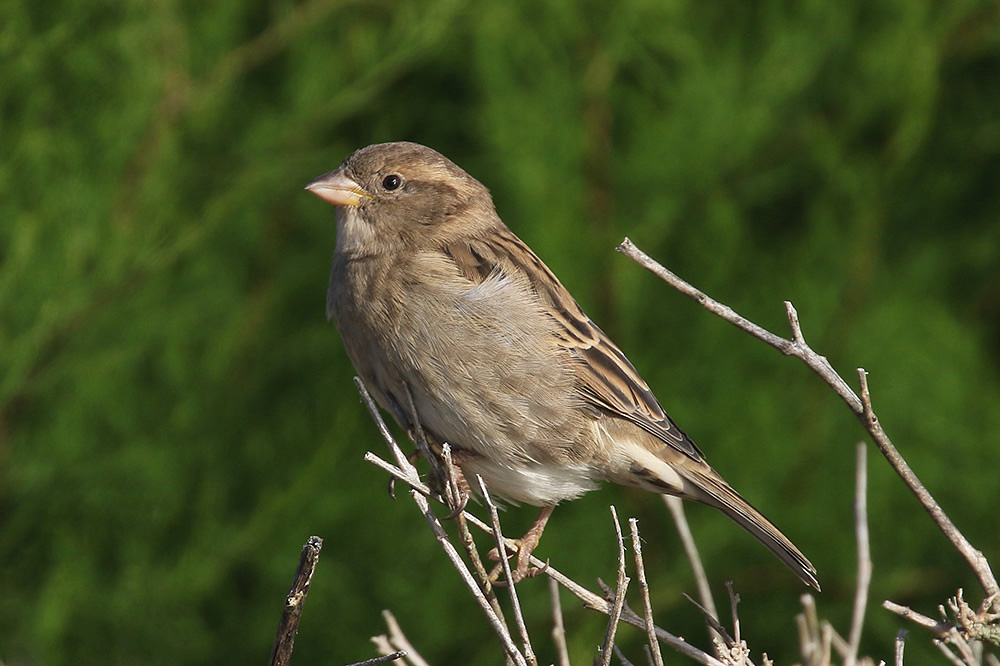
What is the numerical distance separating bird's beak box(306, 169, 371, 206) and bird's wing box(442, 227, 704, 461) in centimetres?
28

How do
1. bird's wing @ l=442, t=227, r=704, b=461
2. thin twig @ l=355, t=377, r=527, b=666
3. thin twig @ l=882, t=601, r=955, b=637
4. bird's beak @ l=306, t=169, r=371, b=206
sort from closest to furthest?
thin twig @ l=882, t=601, r=955, b=637 → thin twig @ l=355, t=377, r=527, b=666 → bird's wing @ l=442, t=227, r=704, b=461 → bird's beak @ l=306, t=169, r=371, b=206

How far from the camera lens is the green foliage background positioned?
296cm

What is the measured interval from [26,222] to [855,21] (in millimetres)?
2461

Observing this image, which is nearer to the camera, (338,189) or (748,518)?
(748,518)

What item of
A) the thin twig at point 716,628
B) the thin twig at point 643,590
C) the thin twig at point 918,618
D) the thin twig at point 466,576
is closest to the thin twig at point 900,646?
the thin twig at point 918,618

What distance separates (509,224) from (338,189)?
77cm

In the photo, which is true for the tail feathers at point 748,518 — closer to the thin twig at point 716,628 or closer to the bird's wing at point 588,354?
the bird's wing at point 588,354

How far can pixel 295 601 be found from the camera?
1463 millimetres

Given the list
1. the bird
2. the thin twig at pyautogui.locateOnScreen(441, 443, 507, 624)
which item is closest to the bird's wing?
the bird

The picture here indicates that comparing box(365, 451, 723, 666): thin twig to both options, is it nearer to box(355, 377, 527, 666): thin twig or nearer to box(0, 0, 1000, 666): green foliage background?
box(355, 377, 527, 666): thin twig

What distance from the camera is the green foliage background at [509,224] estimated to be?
9.71 ft

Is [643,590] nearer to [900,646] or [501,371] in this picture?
[900,646]

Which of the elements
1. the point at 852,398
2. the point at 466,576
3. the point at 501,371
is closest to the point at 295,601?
the point at 466,576

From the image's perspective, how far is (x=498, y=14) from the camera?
3.22m
